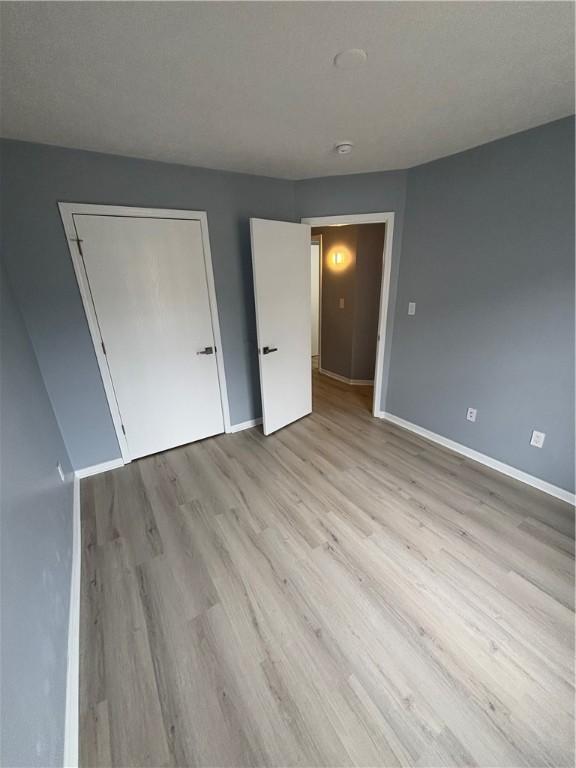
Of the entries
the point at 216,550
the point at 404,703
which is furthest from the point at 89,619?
the point at 404,703

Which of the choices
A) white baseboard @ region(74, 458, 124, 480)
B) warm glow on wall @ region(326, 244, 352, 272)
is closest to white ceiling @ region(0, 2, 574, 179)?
warm glow on wall @ region(326, 244, 352, 272)

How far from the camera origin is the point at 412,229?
2566 mm

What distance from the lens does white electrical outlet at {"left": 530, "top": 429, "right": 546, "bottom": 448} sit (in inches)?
80.3

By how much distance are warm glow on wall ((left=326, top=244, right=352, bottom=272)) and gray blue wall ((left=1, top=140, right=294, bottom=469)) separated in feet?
4.46

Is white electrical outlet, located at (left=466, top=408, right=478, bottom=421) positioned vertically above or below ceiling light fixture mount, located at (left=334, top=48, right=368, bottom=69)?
below

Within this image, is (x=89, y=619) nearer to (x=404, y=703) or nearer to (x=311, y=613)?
(x=311, y=613)

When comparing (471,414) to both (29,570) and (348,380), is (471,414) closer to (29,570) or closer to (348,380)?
(348,380)

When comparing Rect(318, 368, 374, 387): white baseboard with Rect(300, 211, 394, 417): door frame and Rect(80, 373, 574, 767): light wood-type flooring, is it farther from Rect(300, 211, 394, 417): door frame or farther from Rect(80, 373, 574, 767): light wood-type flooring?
Rect(80, 373, 574, 767): light wood-type flooring

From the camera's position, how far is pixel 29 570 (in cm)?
103

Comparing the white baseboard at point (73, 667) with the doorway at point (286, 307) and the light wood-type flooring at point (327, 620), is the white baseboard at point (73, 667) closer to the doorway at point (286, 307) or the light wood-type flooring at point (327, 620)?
the light wood-type flooring at point (327, 620)

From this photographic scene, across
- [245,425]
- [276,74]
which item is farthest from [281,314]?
[276,74]

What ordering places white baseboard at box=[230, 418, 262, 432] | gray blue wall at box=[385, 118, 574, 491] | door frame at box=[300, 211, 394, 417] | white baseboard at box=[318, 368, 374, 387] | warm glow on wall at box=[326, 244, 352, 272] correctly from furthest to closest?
white baseboard at box=[318, 368, 374, 387] < warm glow on wall at box=[326, 244, 352, 272] < white baseboard at box=[230, 418, 262, 432] < door frame at box=[300, 211, 394, 417] < gray blue wall at box=[385, 118, 574, 491]

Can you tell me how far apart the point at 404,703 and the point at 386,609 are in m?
0.33

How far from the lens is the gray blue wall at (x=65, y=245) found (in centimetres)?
183
